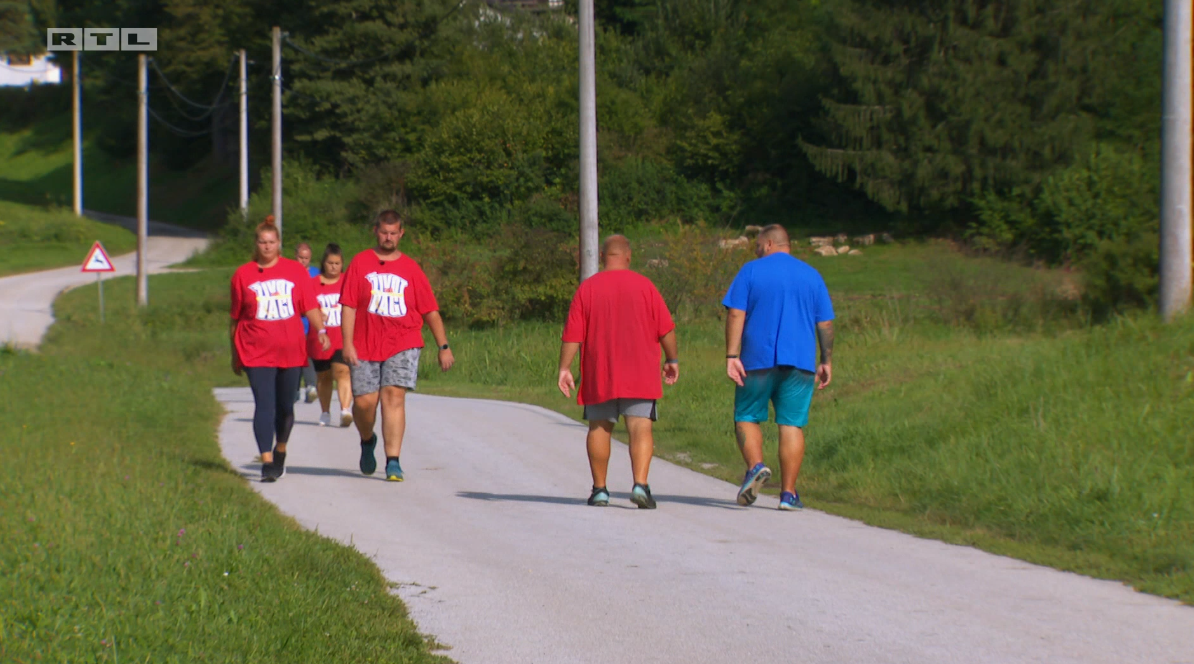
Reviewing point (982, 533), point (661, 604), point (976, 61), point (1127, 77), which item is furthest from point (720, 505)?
point (1127, 77)

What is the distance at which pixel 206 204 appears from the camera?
70562mm

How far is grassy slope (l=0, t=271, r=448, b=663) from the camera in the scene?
4.69 metres

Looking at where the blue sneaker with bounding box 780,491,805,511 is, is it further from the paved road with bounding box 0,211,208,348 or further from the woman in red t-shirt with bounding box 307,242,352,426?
the paved road with bounding box 0,211,208,348

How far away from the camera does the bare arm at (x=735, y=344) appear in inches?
333

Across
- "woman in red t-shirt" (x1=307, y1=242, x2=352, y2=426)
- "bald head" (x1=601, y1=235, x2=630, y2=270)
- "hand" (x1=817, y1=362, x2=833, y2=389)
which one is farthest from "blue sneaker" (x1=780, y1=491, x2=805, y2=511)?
"woman in red t-shirt" (x1=307, y1=242, x2=352, y2=426)

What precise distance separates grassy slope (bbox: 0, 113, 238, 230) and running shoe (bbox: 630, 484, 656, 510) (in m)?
58.4

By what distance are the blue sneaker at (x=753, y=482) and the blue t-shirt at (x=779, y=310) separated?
68 cm

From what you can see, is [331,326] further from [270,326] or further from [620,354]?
[620,354]

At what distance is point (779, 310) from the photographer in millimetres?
8492

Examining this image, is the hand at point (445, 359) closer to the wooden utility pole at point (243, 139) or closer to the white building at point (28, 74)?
the wooden utility pole at point (243, 139)

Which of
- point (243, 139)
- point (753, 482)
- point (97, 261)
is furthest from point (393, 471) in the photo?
point (243, 139)

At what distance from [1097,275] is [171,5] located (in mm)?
57460

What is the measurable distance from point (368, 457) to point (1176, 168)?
7279mm

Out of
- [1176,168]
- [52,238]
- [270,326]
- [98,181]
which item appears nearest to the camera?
[270,326]
